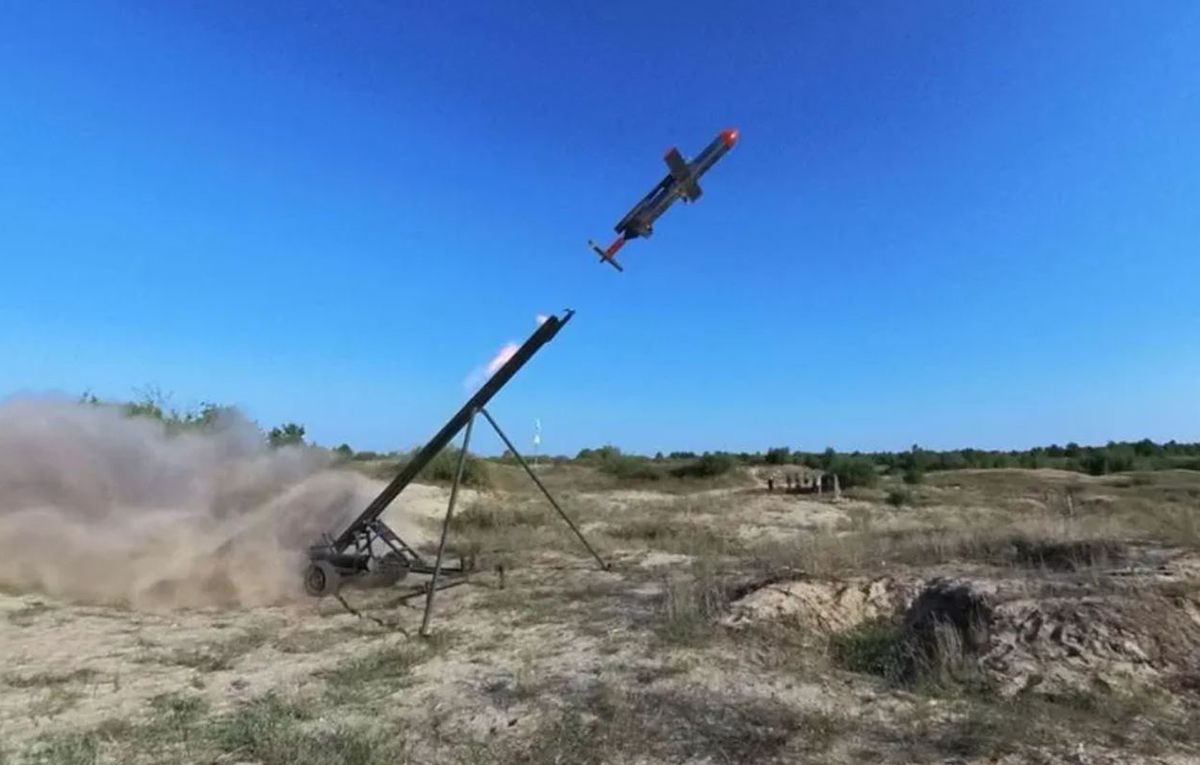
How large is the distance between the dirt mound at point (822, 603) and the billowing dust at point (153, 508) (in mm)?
6800

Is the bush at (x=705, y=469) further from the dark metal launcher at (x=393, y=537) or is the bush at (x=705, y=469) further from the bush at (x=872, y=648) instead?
the bush at (x=872, y=648)

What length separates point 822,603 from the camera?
9336mm

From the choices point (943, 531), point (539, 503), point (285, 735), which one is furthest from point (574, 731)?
point (539, 503)

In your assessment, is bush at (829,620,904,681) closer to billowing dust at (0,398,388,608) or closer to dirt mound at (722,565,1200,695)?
dirt mound at (722,565,1200,695)

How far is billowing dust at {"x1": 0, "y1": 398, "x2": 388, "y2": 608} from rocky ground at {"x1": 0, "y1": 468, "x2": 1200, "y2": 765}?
0.81m

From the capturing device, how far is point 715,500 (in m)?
27.2

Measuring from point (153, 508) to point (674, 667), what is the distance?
1005cm

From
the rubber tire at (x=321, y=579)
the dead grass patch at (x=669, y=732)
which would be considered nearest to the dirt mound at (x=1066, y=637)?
the dead grass patch at (x=669, y=732)

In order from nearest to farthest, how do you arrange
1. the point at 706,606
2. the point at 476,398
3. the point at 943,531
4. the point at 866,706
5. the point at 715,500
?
the point at 866,706
the point at 706,606
the point at 476,398
the point at 943,531
the point at 715,500

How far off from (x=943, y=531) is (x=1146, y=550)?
4.61 meters

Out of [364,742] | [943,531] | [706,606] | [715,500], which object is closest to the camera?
[364,742]

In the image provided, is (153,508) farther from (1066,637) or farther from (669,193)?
(1066,637)

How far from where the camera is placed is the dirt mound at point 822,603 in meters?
9.01

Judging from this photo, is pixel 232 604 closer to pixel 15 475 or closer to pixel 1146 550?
pixel 15 475
